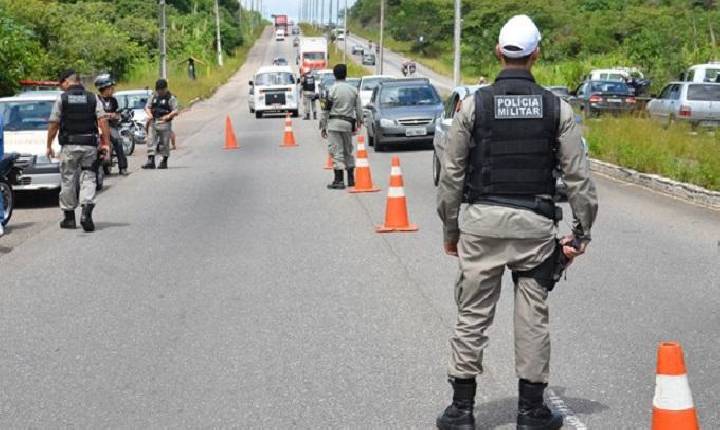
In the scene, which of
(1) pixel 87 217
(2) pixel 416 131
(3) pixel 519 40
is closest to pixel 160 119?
(2) pixel 416 131

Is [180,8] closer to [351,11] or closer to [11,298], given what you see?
[351,11]

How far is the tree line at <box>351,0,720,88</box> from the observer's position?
54.2 meters

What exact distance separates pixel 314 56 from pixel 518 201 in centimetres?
6687

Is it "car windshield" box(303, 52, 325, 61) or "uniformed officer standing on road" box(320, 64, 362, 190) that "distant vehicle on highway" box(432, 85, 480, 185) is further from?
"car windshield" box(303, 52, 325, 61)

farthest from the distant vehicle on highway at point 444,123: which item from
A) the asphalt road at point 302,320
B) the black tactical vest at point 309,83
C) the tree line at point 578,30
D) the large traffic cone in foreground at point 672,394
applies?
the tree line at point 578,30

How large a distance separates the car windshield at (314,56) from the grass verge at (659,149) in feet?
159

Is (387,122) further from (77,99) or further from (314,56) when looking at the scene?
(314,56)

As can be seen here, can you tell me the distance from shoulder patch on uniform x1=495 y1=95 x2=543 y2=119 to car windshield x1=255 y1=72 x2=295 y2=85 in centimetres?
3959

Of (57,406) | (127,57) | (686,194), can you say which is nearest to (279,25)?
(127,57)

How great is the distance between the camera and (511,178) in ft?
17.3

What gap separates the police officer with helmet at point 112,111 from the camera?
1920 cm

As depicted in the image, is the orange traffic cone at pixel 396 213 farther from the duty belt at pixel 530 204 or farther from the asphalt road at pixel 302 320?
the duty belt at pixel 530 204

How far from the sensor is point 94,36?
5778 cm

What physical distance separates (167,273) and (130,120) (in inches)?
674
